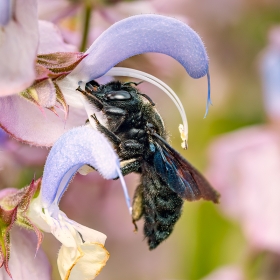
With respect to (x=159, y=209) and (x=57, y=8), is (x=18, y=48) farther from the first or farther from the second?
(x=57, y=8)

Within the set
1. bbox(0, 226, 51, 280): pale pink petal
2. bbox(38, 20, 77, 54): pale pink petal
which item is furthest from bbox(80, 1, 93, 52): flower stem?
bbox(0, 226, 51, 280): pale pink petal

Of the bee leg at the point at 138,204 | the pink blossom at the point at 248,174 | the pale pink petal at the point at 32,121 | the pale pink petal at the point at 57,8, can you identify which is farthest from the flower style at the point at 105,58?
the pink blossom at the point at 248,174

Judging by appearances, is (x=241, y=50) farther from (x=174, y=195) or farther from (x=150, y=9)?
(x=174, y=195)

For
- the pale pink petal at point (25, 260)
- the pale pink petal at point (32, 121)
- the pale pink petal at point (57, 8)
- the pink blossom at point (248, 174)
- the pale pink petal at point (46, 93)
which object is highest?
the pale pink petal at point (46, 93)

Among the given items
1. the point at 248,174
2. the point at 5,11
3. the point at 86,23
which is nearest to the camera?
the point at 5,11

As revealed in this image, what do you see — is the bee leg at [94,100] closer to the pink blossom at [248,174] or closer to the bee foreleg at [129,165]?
the bee foreleg at [129,165]

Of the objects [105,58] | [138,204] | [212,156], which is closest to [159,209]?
[138,204]
